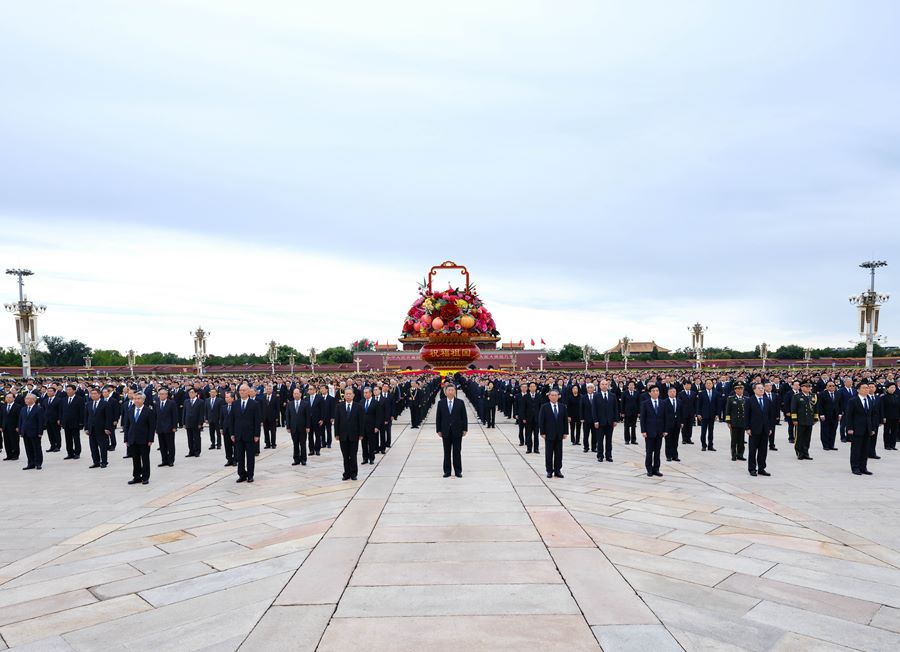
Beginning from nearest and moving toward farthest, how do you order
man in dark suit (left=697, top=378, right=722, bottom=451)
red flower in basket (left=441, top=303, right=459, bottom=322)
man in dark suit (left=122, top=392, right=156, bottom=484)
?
1. man in dark suit (left=122, top=392, right=156, bottom=484)
2. man in dark suit (left=697, top=378, right=722, bottom=451)
3. red flower in basket (left=441, top=303, right=459, bottom=322)

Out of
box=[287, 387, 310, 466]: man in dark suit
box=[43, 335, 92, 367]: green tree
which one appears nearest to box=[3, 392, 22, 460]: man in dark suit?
Answer: box=[287, 387, 310, 466]: man in dark suit

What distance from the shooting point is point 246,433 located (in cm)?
1248

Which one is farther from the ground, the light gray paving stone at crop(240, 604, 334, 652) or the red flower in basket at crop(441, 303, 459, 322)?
the red flower in basket at crop(441, 303, 459, 322)

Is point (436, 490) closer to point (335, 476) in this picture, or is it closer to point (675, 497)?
point (335, 476)

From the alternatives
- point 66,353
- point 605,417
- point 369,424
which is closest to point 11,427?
→ point 369,424

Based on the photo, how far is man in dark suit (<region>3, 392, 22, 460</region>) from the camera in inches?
620

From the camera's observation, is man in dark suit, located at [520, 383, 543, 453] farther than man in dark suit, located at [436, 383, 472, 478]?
Yes

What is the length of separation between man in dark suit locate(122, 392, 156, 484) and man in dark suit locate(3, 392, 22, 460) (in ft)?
18.9

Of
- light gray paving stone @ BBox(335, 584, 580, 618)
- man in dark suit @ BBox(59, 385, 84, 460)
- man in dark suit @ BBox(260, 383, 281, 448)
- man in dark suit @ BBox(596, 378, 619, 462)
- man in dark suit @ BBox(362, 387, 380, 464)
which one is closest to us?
light gray paving stone @ BBox(335, 584, 580, 618)

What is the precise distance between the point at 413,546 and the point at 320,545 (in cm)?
119

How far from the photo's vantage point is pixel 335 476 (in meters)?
12.9

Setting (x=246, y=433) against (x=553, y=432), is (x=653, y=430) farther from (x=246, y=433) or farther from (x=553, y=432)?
(x=246, y=433)

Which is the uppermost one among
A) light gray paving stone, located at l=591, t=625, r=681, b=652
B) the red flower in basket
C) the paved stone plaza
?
the red flower in basket

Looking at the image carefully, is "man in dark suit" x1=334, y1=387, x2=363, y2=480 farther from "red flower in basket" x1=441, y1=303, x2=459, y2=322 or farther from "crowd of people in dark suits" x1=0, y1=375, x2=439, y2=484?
"red flower in basket" x1=441, y1=303, x2=459, y2=322
